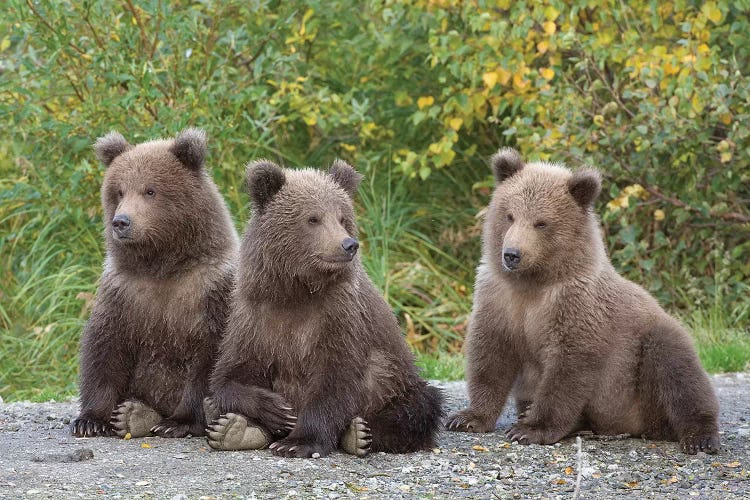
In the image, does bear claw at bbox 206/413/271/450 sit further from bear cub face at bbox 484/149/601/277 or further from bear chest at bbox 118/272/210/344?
bear cub face at bbox 484/149/601/277

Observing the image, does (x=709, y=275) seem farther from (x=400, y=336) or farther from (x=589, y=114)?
(x=400, y=336)

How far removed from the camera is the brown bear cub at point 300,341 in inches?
208

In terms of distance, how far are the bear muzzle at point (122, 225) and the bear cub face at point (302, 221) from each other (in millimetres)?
610

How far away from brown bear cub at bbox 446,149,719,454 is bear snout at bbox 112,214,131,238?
186 centimetres

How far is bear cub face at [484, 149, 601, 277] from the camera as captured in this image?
230 inches

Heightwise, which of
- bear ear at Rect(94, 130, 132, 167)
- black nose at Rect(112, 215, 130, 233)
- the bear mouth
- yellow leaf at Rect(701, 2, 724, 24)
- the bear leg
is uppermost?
yellow leaf at Rect(701, 2, 724, 24)

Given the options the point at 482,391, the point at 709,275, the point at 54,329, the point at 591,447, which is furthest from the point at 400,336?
the point at 709,275

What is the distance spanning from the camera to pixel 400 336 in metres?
5.72

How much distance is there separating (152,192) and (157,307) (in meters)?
0.56

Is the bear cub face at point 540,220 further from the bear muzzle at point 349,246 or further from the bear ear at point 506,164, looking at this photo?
the bear muzzle at point 349,246

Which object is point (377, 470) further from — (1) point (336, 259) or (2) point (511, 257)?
(2) point (511, 257)

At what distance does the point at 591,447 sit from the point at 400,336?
42.9 inches

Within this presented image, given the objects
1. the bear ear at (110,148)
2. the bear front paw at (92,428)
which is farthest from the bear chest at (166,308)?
the bear ear at (110,148)

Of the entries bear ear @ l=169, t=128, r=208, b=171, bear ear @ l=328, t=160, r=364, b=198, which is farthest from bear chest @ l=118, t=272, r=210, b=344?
bear ear @ l=328, t=160, r=364, b=198
